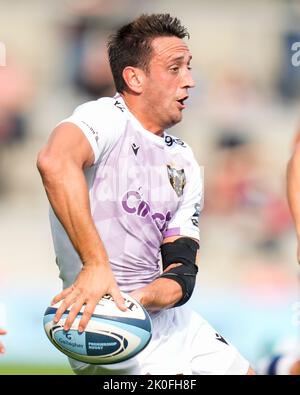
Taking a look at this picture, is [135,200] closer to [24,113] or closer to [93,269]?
[93,269]

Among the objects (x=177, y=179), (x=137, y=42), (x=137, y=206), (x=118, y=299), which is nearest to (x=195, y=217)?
(x=177, y=179)

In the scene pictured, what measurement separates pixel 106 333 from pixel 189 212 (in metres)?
1.15

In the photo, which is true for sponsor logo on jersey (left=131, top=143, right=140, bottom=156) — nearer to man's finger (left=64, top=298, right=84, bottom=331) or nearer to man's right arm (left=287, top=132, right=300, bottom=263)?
man's right arm (left=287, top=132, right=300, bottom=263)

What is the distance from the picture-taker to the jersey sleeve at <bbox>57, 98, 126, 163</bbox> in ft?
13.2

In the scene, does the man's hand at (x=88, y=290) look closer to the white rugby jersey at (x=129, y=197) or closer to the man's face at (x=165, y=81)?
the white rugby jersey at (x=129, y=197)

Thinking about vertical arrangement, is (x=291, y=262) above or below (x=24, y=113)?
below

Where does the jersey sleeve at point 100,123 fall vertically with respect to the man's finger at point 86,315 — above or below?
above

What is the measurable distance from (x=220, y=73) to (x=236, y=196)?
1.05 metres

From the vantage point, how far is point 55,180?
3.59 m

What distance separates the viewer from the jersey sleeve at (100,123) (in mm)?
4031

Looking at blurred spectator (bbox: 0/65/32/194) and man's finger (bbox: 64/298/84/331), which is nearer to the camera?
man's finger (bbox: 64/298/84/331)

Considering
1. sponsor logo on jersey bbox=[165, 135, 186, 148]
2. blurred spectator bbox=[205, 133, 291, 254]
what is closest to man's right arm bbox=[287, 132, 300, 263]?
sponsor logo on jersey bbox=[165, 135, 186, 148]

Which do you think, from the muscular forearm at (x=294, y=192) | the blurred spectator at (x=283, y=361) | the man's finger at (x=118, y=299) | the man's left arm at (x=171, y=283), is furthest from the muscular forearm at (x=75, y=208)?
the blurred spectator at (x=283, y=361)
